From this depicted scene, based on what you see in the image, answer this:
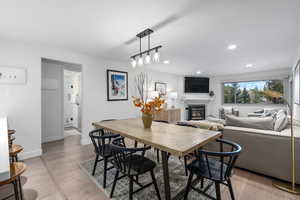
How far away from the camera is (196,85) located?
22.9 feet

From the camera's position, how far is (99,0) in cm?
158

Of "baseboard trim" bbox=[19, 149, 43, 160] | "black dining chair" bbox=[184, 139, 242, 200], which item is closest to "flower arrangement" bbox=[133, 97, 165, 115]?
"black dining chair" bbox=[184, 139, 242, 200]

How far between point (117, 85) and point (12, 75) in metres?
2.30

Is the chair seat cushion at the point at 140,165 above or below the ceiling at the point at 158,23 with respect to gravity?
below

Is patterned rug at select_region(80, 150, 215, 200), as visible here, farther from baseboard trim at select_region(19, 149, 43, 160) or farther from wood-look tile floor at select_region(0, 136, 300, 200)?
A: baseboard trim at select_region(19, 149, 43, 160)

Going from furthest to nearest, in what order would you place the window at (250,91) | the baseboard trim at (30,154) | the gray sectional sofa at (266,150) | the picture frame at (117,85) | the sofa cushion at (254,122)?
the window at (250,91), the picture frame at (117,85), the baseboard trim at (30,154), the sofa cushion at (254,122), the gray sectional sofa at (266,150)

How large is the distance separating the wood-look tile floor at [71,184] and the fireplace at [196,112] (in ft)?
15.3

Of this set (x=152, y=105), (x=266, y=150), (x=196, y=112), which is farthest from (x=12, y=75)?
(x=196, y=112)

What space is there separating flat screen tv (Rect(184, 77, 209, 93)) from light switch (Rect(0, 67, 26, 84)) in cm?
598

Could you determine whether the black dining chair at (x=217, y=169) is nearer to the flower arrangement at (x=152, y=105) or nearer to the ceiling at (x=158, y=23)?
the flower arrangement at (x=152, y=105)

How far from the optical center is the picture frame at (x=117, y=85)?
13.4 feet

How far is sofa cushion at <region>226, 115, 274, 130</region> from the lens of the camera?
2242 millimetres

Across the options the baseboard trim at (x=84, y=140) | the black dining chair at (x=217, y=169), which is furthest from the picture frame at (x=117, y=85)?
the black dining chair at (x=217, y=169)

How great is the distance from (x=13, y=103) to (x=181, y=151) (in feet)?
11.0
